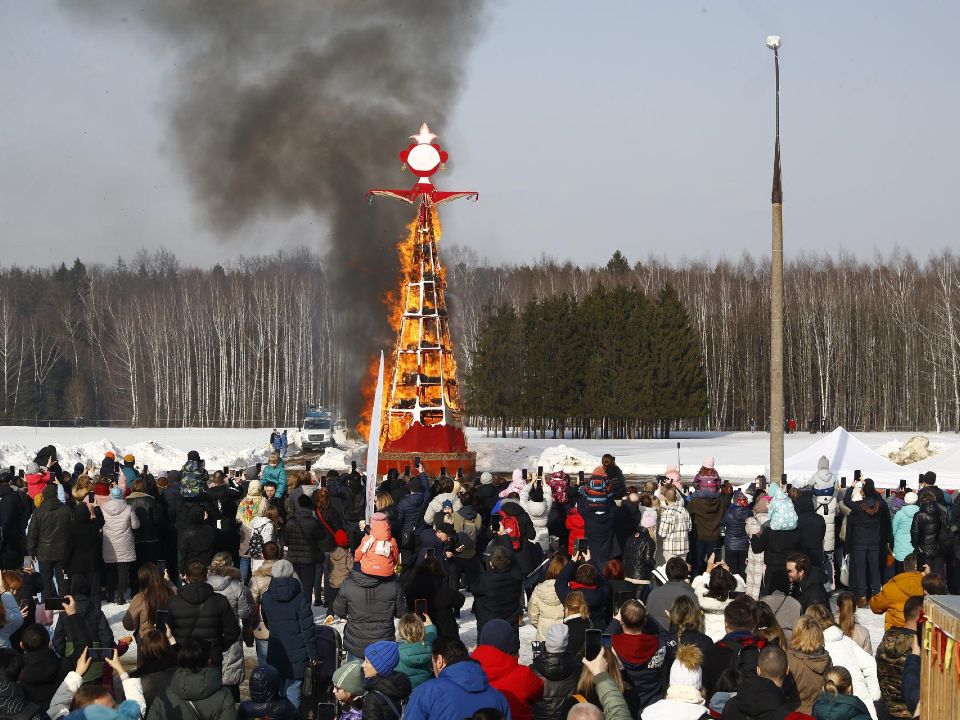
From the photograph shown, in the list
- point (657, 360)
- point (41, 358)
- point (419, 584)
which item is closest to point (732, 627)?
point (419, 584)

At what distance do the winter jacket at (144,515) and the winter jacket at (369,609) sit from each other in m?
6.00

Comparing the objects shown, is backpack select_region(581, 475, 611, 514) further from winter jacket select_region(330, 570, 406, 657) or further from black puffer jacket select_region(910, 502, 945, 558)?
winter jacket select_region(330, 570, 406, 657)

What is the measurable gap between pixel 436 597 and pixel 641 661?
274 cm

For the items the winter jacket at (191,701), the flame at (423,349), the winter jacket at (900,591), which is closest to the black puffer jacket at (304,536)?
the winter jacket at (191,701)

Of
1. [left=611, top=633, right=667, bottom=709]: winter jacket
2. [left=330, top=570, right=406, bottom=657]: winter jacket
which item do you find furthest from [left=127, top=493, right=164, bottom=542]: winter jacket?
[left=611, top=633, right=667, bottom=709]: winter jacket

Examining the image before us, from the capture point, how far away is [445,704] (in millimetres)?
6426

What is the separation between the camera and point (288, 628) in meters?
9.13

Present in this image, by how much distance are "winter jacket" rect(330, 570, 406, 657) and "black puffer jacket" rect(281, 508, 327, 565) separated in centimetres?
373

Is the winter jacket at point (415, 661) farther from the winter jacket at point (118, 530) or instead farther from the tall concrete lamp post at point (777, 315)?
the tall concrete lamp post at point (777, 315)

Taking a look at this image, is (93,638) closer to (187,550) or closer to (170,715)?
(170,715)

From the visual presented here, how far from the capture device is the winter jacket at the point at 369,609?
927 cm

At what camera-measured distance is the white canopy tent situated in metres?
26.3

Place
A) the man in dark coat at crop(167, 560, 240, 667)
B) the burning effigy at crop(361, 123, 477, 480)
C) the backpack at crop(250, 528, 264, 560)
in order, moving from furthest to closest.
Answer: the burning effigy at crop(361, 123, 477, 480) → the backpack at crop(250, 528, 264, 560) → the man in dark coat at crop(167, 560, 240, 667)

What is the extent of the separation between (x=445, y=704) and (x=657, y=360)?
61075 millimetres
